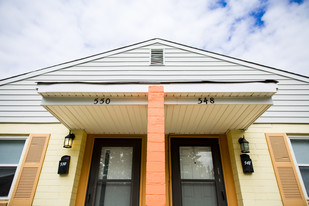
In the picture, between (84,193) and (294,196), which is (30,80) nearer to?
(84,193)

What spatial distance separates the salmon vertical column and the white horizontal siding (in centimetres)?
174

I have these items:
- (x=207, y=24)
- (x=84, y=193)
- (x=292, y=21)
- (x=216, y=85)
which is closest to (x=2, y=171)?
(x=84, y=193)

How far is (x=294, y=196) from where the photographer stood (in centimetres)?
264

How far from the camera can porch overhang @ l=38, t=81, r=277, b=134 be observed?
2.25 metres

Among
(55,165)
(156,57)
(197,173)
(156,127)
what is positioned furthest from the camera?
(156,57)

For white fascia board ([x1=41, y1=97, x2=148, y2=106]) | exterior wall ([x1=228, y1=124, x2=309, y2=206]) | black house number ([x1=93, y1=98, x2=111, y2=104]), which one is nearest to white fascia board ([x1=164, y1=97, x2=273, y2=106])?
white fascia board ([x1=41, y1=97, x2=148, y2=106])

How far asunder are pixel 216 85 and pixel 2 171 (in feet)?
13.4

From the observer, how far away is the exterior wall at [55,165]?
2705mm

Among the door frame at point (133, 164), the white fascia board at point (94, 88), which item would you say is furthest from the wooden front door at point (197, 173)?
the white fascia board at point (94, 88)

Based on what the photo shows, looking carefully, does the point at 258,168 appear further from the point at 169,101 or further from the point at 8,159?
the point at 8,159

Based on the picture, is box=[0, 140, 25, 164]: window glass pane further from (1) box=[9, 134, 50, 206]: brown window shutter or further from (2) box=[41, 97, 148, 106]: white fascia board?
(2) box=[41, 97, 148, 106]: white fascia board

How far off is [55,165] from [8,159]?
3.29 ft

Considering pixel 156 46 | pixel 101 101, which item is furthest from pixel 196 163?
pixel 156 46

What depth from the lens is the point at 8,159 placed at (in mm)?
3088
